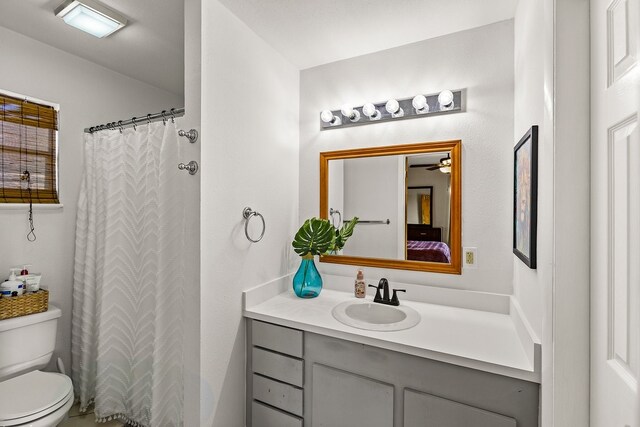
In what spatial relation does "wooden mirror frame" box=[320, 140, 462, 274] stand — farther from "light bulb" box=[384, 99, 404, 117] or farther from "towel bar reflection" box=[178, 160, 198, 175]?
"towel bar reflection" box=[178, 160, 198, 175]

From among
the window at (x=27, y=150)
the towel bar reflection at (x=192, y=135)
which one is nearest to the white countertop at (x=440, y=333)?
the towel bar reflection at (x=192, y=135)

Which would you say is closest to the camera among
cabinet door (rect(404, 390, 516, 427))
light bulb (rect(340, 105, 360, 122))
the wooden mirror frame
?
cabinet door (rect(404, 390, 516, 427))

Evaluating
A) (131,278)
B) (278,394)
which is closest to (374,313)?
(278,394)

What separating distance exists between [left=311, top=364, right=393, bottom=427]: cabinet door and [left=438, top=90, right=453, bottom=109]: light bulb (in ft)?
4.87

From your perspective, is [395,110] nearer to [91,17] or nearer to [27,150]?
[91,17]

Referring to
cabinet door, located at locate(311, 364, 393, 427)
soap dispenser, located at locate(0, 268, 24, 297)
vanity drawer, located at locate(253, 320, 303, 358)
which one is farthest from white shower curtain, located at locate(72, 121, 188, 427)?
cabinet door, located at locate(311, 364, 393, 427)

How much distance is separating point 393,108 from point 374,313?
1.22 meters

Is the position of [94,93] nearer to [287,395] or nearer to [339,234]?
[339,234]

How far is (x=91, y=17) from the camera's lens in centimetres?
163

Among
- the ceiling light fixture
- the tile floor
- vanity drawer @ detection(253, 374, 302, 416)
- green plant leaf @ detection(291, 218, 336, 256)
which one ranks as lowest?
the tile floor

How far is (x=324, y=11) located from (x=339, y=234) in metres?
1.26

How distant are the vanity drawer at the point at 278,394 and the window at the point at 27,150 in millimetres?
1820

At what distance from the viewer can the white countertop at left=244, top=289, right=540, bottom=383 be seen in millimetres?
1132

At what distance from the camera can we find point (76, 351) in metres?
2.07
